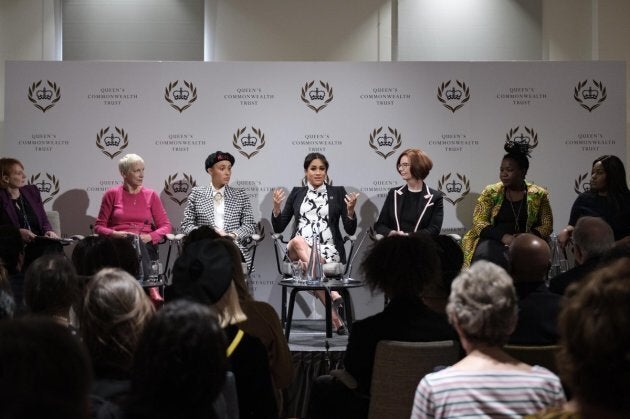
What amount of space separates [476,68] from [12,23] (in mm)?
4437

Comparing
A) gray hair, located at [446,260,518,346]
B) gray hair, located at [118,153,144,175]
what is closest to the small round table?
gray hair, located at [118,153,144,175]

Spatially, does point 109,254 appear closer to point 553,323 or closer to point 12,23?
point 553,323

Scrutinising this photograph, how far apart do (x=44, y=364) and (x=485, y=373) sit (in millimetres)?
1322

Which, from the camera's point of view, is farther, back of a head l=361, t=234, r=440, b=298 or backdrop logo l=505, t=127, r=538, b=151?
backdrop logo l=505, t=127, r=538, b=151

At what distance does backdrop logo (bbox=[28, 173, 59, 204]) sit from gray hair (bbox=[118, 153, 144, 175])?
0.66 meters

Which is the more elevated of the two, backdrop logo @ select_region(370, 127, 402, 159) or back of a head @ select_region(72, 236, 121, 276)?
backdrop logo @ select_region(370, 127, 402, 159)

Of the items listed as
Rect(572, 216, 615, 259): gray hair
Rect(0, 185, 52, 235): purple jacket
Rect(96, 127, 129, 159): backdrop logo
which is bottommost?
Rect(572, 216, 615, 259): gray hair

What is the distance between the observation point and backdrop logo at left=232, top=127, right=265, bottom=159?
714 cm

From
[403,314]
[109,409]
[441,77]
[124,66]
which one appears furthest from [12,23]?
[109,409]

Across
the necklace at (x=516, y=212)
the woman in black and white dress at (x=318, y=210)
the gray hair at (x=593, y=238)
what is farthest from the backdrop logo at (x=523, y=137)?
the gray hair at (x=593, y=238)

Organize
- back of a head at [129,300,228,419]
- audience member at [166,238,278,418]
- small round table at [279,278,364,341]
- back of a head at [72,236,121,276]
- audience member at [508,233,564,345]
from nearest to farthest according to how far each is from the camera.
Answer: back of a head at [129,300,228,419], audience member at [166,238,278,418], audience member at [508,233,564,345], back of a head at [72,236,121,276], small round table at [279,278,364,341]

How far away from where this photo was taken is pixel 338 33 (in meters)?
8.27

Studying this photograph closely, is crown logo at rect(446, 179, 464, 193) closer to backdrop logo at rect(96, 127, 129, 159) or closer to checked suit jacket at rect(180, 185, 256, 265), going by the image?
checked suit jacket at rect(180, 185, 256, 265)

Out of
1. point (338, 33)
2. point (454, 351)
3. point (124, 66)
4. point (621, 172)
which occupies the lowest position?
point (454, 351)
